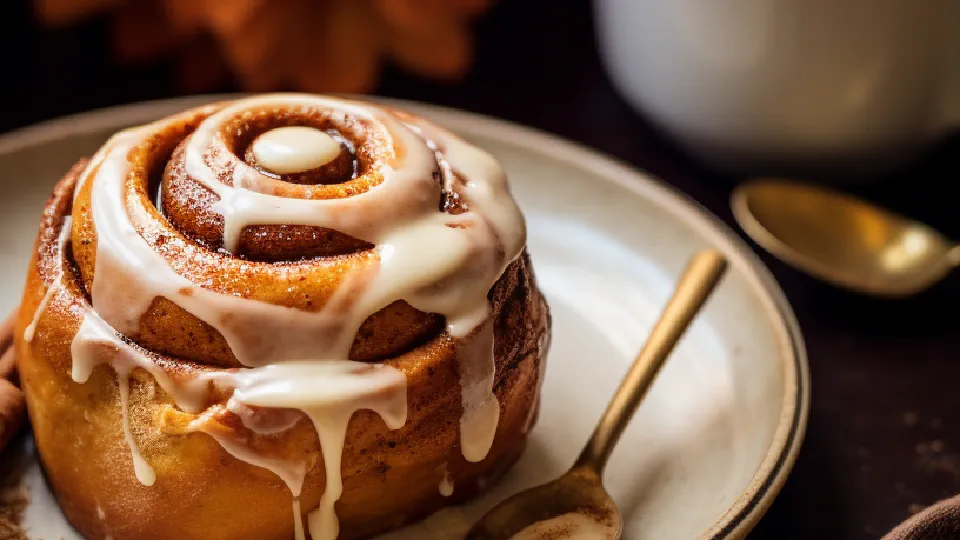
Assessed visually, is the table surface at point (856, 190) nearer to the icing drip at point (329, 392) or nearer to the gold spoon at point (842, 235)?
the gold spoon at point (842, 235)

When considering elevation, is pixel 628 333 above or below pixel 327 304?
below

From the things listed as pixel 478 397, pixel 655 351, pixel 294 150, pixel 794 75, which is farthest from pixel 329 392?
pixel 794 75

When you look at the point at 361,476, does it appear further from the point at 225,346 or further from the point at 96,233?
the point at 96,233

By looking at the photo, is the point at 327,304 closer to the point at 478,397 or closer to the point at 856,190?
the point at 478,397

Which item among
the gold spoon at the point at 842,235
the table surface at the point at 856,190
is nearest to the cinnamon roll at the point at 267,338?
the table surface at the point at 856,190

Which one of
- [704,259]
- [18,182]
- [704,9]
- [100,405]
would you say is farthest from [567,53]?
[100,405]

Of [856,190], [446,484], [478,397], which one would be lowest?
[856,190]
